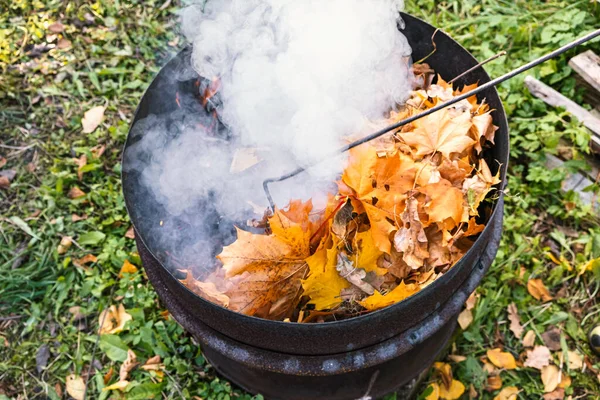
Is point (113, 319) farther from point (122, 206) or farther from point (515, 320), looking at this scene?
point (515, 320)

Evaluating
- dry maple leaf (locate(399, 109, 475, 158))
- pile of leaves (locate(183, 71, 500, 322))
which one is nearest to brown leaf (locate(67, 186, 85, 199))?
pile of leaves (locate(183, 71, 500, 322))

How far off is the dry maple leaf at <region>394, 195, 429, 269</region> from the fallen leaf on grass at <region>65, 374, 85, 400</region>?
7.15 feet

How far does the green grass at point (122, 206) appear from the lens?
309 centimetres

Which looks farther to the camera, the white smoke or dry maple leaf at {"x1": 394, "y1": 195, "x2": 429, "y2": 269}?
the white smoke

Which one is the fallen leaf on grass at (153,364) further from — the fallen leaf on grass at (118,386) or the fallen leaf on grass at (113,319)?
the fallen leaf on grass at (113,319)

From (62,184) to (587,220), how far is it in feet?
12.0

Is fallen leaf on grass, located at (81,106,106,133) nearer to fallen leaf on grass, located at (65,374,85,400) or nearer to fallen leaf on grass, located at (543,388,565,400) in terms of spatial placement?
fallen leaf on grass, located at (65,374,85,400)

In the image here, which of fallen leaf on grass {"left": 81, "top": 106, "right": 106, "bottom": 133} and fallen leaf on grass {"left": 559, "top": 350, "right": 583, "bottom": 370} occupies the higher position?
fallen leaf on grass {"left": 81, "top": 106, "right": 106, "bottom": 133}

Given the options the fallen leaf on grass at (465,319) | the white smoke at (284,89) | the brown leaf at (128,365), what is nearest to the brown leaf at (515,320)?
the fallen leaf on grass at (465,319)

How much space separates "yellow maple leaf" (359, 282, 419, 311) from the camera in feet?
6.05

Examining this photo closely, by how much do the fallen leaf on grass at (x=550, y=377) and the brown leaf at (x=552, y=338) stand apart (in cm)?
12

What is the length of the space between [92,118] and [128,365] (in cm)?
197

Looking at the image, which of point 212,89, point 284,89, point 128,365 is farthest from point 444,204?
point 128,365

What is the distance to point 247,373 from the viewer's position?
2469 mm
